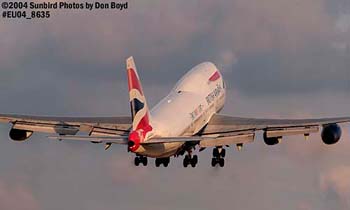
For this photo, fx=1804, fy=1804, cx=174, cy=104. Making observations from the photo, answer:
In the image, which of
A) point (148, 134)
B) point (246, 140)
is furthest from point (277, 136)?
point (148, 134)

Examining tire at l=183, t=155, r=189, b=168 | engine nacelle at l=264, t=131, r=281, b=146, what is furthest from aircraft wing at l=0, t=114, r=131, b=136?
engine nacelle at l=264, t=131, r=281, b=146

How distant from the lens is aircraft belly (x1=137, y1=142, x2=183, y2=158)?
113250 millimetres

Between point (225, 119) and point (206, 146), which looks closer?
point (206, 146)

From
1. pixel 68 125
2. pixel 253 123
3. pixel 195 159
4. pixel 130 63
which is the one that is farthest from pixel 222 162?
pixel 130 63

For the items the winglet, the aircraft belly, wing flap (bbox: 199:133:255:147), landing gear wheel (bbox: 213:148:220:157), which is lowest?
the aircraft belly

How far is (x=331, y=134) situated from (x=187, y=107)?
10093 mm

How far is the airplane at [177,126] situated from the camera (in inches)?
4466

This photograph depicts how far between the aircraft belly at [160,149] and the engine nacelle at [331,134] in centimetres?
1007

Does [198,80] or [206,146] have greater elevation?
[198,80]

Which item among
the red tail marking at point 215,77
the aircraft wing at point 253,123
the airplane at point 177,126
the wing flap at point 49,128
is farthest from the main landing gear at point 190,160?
the red tail marking at point 215,77

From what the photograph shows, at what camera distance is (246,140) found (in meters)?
121

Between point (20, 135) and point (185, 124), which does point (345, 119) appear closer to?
point (185, 124)

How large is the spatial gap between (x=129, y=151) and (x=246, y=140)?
1133 centimetres

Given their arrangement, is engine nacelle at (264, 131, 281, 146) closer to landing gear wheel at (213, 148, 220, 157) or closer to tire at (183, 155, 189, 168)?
landing gear wheel at (213, 148, 220, 157)
